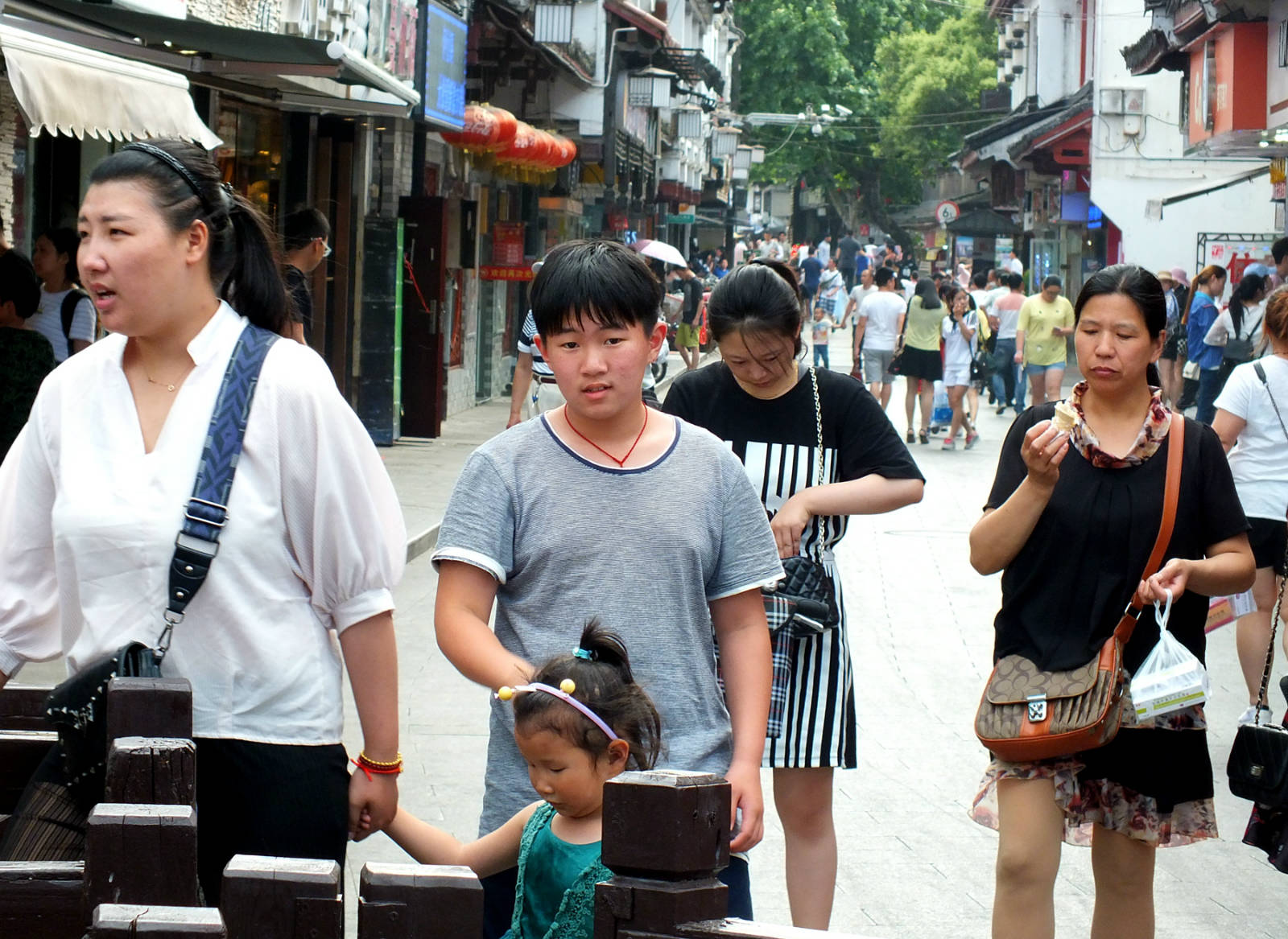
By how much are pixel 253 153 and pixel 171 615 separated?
460 inches

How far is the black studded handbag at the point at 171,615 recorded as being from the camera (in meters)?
2.68

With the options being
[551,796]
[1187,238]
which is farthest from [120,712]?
[1187,238]

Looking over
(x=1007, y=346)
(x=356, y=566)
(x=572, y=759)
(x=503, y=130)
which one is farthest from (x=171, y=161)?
(x=1007, y=346)

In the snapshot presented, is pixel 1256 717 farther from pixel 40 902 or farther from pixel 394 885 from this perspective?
pixel 40 902

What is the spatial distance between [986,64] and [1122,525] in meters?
62.4

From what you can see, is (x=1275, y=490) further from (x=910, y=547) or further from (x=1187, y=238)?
(x=1187, y=238)

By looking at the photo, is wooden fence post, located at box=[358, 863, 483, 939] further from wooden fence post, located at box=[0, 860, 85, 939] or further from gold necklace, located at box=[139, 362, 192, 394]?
gold necklace, located at box=[139, 362, 192, 394]

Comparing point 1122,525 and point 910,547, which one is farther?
point 910,547

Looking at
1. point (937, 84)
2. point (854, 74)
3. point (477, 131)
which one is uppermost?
point (854, 74)

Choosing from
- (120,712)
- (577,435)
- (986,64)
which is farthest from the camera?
(986,64)

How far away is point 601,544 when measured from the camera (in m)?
2.87

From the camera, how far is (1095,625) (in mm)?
3926

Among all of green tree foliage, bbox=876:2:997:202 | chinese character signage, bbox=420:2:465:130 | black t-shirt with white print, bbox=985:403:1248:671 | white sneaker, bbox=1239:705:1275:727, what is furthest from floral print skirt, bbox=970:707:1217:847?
green tree foliage, bbox=876:2:997:202

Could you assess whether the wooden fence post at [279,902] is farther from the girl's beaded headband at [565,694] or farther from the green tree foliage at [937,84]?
the green tree foliage at [937,84]
